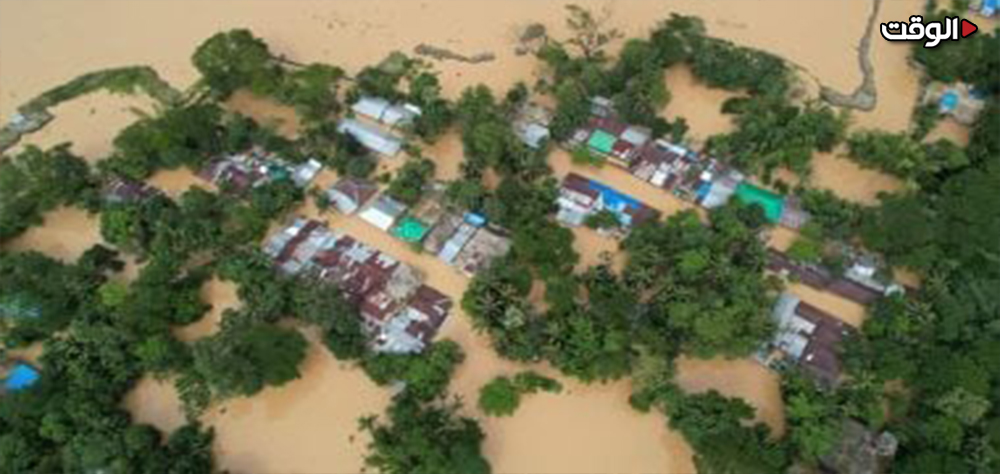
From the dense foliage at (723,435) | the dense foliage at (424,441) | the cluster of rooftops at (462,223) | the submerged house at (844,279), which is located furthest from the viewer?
the submerged house at (844,279)

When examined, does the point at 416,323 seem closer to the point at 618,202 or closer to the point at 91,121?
the point at 618,202

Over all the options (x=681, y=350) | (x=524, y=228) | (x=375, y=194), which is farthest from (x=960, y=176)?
(x=375, y=194)

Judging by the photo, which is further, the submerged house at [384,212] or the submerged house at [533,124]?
the submerged house at [533,124]

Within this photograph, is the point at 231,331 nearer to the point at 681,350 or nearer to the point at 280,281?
the point at 280,281

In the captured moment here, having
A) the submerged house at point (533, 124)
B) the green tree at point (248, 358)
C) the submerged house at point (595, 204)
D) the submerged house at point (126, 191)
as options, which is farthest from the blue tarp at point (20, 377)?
the submerged house at point (533, 124)

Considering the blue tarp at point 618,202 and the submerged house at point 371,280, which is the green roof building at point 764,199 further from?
the submerged house at point 371,280

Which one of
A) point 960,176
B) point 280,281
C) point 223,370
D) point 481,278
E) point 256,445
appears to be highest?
point 960,176

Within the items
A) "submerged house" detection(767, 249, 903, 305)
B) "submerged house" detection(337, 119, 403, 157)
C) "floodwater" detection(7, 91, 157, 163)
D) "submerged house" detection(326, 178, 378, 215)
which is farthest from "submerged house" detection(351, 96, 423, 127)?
"submerged house" detection(767, 249, 903, 305)
